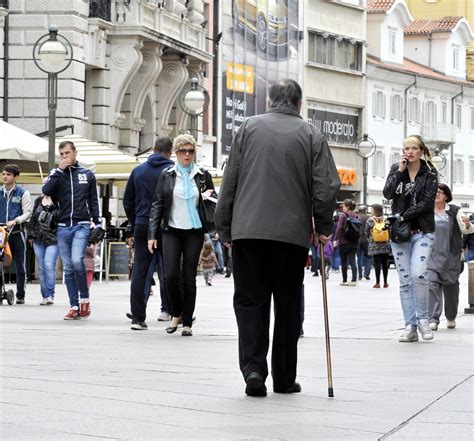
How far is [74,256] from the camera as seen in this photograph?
17641 mm

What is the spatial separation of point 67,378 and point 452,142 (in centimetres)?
8275

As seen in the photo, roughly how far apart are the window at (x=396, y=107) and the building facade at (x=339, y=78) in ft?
12.7

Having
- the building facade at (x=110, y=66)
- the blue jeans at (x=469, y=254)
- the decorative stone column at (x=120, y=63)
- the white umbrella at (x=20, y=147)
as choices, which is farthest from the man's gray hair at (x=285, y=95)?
the decorative stone column at (x=120, y=63)

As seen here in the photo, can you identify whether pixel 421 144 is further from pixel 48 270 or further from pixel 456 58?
pixel 456 58

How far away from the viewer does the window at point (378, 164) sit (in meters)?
84.9

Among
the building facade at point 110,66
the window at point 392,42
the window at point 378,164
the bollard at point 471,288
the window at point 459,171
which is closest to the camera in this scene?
the bollard at point 471,288

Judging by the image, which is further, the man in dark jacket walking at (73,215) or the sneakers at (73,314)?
the sneakers at (73,314)

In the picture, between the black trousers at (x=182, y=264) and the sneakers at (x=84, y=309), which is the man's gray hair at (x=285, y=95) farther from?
the sneakers at (x=84, y=309)

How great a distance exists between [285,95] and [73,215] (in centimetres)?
757

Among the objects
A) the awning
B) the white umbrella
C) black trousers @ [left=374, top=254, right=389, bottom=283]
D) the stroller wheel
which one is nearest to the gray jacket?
the stroller wheel

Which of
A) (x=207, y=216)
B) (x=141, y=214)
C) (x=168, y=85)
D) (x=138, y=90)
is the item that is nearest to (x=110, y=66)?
(x=138, y=90)

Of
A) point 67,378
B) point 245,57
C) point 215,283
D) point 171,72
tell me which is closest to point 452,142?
point 245,57

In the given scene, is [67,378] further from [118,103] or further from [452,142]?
[452,142]

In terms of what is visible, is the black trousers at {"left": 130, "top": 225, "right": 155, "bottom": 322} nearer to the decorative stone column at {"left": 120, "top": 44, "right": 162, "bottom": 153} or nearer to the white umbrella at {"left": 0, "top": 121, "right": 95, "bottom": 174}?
the white umbrella at {"left": 0, "top": 121, "right": 95, "bottom": 174}
